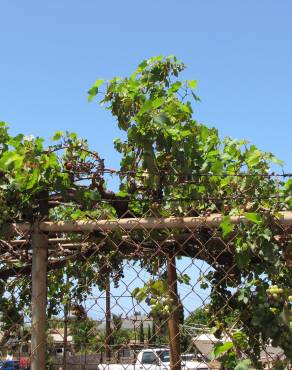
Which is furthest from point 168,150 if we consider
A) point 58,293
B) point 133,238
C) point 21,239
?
point 58,293

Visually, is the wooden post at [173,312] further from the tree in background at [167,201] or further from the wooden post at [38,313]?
the wooden post at [38,313]

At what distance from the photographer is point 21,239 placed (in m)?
2.50

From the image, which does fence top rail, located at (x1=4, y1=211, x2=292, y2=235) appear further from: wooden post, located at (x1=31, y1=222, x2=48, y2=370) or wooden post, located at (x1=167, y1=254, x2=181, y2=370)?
wooden post, located at (x1=167, y1=254, x2=181, y2=370)

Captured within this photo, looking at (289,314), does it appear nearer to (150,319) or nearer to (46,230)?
(150,319)

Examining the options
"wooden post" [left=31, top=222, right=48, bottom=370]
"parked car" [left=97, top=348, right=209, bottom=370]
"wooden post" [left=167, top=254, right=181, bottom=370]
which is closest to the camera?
"wooden post" [left=31, top=222, right=48, bottom=370]

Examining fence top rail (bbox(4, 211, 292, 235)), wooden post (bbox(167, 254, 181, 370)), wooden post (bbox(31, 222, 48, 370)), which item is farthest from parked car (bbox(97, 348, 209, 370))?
fence top rail (bbox(4, 211, 292, 235))

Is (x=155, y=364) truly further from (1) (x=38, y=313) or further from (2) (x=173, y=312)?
(1) (x=38, y=313)

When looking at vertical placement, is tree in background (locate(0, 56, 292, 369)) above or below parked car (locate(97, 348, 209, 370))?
above

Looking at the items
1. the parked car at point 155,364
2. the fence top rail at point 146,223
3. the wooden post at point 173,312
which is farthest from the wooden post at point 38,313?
the wooden post at point 173,312

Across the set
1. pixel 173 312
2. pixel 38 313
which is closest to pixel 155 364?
pixel 173 312

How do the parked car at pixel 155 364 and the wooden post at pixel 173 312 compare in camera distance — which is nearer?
the wooden post at pixel 173 312

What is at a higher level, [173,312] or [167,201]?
[167,201]

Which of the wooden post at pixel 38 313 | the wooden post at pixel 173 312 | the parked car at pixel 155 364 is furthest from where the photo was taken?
the parked car at pixel 155 364

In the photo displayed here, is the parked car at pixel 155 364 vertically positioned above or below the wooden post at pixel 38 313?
below
